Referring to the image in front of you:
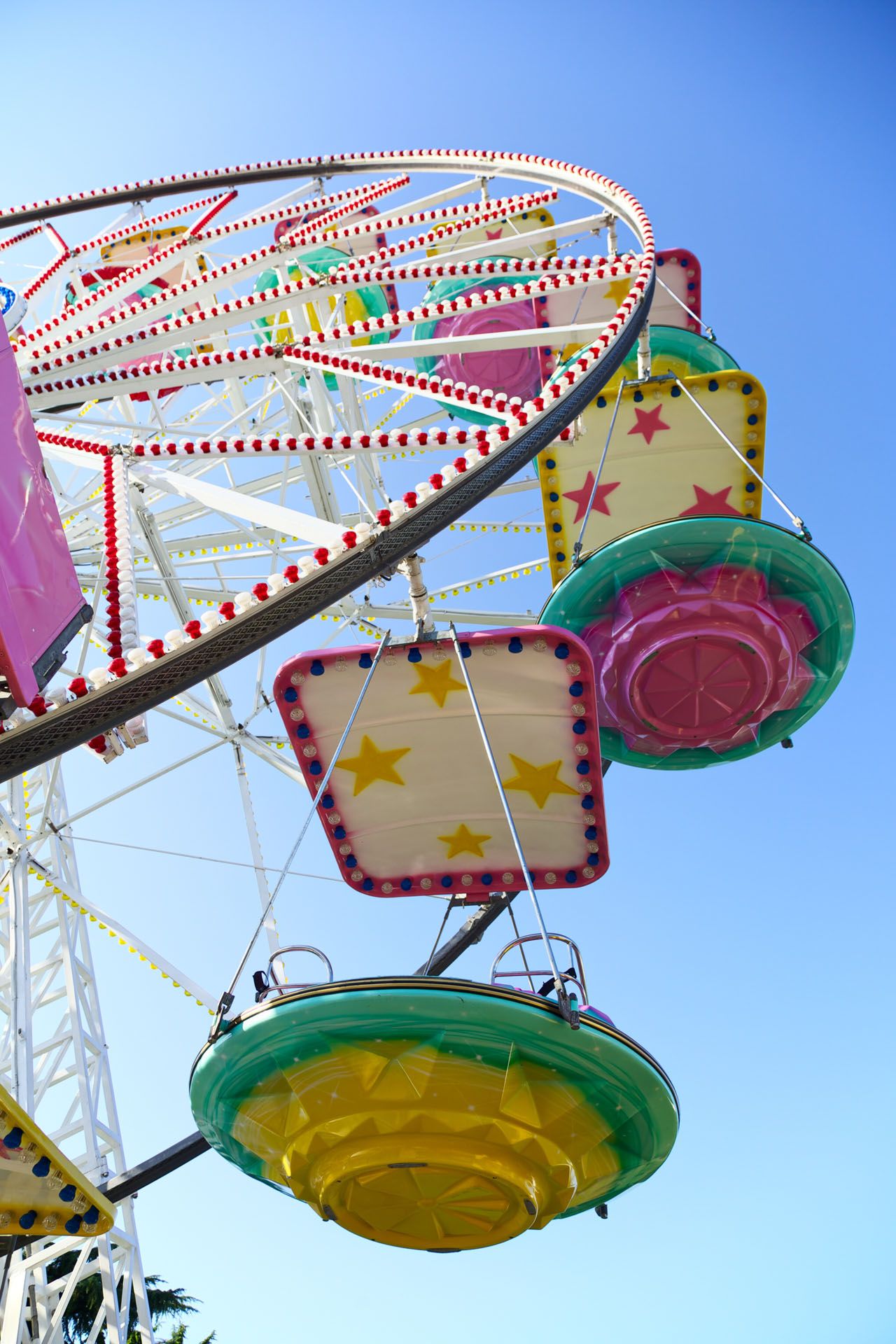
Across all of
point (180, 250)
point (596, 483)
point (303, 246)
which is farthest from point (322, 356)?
point (180, 250)

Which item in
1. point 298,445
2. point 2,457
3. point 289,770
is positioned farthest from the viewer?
point 289,770

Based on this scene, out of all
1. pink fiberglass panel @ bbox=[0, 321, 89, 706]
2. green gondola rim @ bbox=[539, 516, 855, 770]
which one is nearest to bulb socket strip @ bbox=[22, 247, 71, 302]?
pink fiberglass panel @ bbox=[0, 321, 89, 706]

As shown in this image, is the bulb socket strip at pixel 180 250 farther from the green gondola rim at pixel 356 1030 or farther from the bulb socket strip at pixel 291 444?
the green gondola rim at pixel 356 1030

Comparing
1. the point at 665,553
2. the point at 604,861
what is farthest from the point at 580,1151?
the point at 665,553

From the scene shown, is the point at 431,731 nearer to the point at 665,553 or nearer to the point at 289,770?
the point at 665,553

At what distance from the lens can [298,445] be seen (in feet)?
22.4

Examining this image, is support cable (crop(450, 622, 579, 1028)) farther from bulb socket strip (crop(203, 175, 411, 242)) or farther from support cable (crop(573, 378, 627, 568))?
bulb socket strip (crop(203, 175, 411, 242))

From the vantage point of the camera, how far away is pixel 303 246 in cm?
960

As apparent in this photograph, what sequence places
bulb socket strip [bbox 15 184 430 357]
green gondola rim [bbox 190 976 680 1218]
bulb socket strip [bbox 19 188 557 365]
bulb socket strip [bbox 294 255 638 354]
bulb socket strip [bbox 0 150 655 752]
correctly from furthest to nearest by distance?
bulb socket strip [bbox 15 184 430 357] → bulb socket strip [bbox 19 188 557 365] → bulb socket strip [bbox 294 255 638 354] → bulb socket strip [bbox 0 150 655 752] → green gondola rim [bbox 190 976 680 1218]

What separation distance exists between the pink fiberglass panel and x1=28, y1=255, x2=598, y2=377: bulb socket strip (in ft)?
8.20

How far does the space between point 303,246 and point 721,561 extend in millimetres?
5450

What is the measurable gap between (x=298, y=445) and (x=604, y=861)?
3171 millimetres

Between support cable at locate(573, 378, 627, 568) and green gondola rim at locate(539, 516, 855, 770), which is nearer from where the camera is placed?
green gondola rim at locate(539, 516, 855, 770)

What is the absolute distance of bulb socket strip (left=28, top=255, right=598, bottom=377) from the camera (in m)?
8.08
